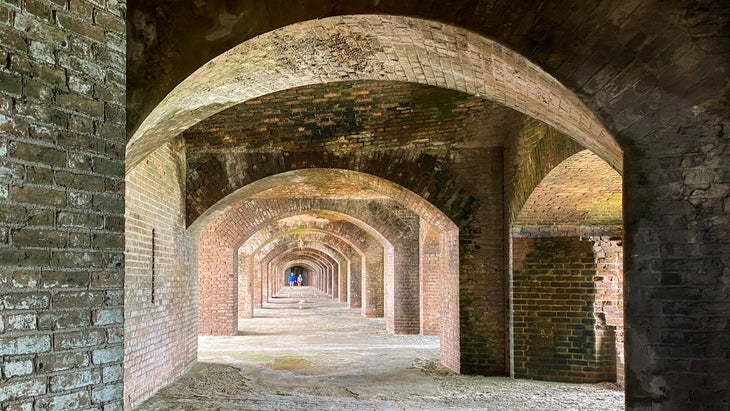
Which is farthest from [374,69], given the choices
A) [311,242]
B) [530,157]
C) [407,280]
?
[311,242]

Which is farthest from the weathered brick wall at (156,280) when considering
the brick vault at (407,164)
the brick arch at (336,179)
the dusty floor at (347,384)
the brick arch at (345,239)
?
the brick arch at (345,239)

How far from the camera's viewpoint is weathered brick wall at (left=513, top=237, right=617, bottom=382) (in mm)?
8758

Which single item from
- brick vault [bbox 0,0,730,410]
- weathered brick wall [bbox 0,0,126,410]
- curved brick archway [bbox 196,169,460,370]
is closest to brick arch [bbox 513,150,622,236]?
brick vault [bbox 0,0,730,410]

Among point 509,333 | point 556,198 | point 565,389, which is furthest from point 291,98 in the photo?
point 565,389

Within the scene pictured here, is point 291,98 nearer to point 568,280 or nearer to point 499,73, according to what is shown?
point 499,73

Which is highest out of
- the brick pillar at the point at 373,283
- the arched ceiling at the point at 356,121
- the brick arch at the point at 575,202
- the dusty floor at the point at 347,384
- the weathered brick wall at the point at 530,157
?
the arched ceiling at the point at 356,121

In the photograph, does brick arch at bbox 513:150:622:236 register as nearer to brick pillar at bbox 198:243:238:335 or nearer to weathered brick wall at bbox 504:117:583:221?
weathered brick wall at bbox 504:117:583:221

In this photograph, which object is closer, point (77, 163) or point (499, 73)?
point (77, 163)

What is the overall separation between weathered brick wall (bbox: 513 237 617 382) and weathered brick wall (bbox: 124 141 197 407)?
17.1 ft

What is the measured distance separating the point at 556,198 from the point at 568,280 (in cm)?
145

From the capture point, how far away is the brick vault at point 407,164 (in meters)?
2.81

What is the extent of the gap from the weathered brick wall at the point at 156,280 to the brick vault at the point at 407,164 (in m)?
0.05

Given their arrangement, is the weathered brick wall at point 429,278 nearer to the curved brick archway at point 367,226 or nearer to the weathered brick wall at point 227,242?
the curved brick archway at point 367,226

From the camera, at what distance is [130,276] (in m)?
7.26
